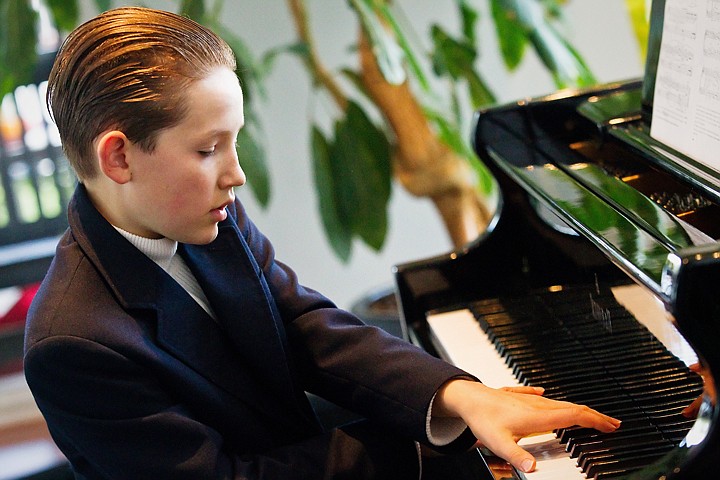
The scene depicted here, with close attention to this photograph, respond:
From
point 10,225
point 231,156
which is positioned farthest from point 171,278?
point 10,225

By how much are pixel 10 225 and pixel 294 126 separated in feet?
3.32

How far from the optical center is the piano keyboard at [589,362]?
112 centimetres

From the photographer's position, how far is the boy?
1.12 m

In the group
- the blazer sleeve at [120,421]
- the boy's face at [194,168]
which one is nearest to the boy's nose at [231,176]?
the boy's face at [194,168]

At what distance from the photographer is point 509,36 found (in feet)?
7.97

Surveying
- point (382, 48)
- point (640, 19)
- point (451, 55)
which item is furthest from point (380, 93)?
point (640, 19)

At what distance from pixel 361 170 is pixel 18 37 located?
0.86m

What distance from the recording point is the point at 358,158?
7.77ft

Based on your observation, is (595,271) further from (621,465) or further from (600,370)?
(621,465)

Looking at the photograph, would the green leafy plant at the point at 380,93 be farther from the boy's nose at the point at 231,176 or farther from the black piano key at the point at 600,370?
the boy's nose at the point at 231,176

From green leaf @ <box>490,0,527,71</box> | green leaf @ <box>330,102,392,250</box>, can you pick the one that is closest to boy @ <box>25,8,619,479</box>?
green leaf @ <box>330,102,392,250</box>

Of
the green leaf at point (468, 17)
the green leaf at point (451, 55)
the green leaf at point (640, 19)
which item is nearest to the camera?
the green leaf at point (451, 55)

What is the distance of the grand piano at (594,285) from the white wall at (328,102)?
1.48 metres

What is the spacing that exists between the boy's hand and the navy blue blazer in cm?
8
